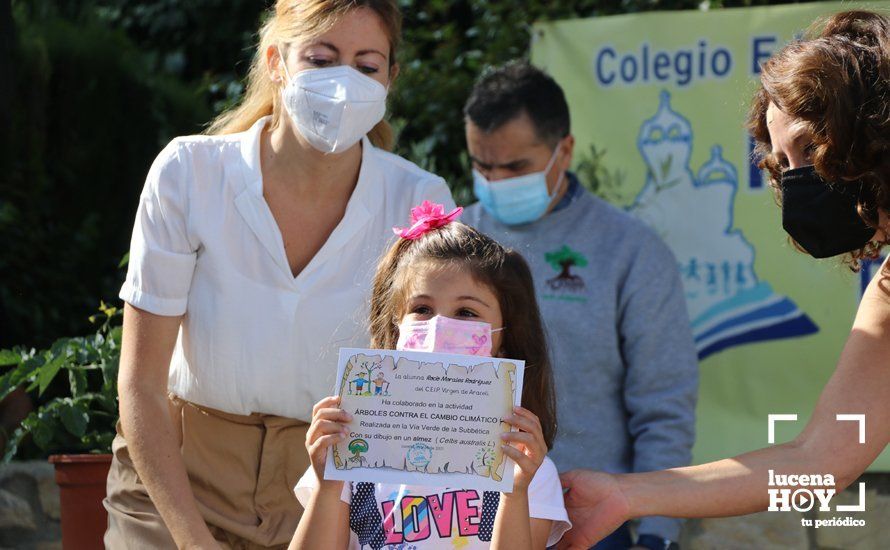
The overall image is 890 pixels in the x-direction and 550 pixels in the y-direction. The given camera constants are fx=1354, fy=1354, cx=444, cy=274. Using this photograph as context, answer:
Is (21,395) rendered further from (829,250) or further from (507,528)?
(829,250)

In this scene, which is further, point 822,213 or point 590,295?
point 590,295

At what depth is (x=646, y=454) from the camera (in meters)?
4.48

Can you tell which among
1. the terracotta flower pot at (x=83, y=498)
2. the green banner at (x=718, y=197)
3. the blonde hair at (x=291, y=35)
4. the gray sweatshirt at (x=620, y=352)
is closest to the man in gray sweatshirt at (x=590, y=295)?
the gray sweatshirt at (x=620, y=352)

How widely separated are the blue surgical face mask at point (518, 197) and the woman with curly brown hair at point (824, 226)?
4.94 ft

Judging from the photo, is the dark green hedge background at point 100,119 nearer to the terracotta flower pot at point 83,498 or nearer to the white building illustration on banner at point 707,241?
the white building illustration on banner at point 707,241

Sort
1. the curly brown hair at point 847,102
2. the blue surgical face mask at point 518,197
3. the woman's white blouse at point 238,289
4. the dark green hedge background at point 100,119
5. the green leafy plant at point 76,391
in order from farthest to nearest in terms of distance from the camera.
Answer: the dark green hedge background at point 100,119 < the blue surgical face mask at point 518,197 < the green leafy plant at point 76,391 < the woman's white blouse at point 238,289 < the curly brown hair at point 847,102

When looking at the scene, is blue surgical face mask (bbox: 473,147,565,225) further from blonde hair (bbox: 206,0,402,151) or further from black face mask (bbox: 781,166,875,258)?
black face mask (bbox: 781,166,875,258)

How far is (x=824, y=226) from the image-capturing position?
3158 mm

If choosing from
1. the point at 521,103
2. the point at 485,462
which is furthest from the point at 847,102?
the point at 521,103

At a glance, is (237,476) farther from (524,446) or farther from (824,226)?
(824,226)

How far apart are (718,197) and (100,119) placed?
3109mm

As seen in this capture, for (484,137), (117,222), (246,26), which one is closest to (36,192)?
(117,222)

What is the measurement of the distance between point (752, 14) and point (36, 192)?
132 inches

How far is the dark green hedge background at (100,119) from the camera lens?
6.18m
